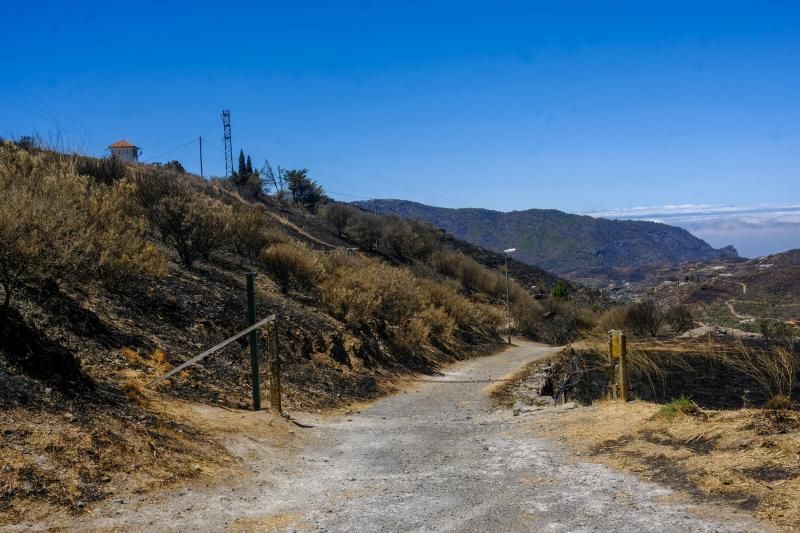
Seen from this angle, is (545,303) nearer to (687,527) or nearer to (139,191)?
(139,191)

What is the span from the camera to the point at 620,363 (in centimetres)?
1048

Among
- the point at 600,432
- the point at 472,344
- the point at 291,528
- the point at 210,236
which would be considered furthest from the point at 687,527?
the point at 472,344

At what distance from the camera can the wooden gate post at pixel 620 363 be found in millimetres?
10367

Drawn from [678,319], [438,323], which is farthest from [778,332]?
[678,319]

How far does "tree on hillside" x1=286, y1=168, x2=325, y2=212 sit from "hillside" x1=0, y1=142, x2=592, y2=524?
43.7 metres

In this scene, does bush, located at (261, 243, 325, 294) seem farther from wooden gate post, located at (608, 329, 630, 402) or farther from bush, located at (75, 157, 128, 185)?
wooden gate post, located at (608, 329, 630, 402)

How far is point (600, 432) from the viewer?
8688mm

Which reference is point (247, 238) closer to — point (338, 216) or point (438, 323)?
point (438, 323)

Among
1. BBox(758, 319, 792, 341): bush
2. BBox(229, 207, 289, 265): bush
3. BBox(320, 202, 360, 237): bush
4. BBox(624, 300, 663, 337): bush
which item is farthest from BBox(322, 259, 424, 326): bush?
BBox(320, 202, 360, 237): bush

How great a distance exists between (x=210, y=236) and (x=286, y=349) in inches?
258

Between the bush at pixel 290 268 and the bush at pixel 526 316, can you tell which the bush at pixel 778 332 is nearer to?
the bush at pixel 290 268

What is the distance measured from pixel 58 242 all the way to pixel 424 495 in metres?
6.81

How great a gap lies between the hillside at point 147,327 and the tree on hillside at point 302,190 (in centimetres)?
4372

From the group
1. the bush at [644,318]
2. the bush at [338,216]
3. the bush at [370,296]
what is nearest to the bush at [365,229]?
the bush at [338,216]
